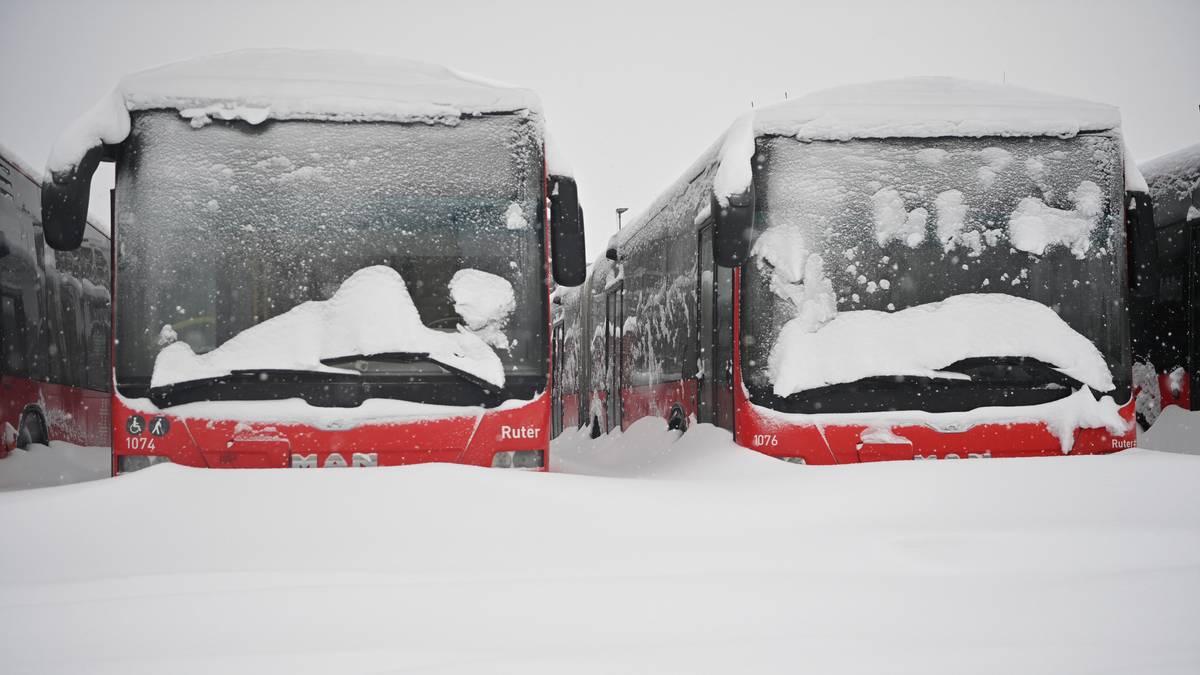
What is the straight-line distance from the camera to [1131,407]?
687 centimetres

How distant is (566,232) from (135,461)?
9.66 feet

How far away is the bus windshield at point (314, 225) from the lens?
18.7 feet

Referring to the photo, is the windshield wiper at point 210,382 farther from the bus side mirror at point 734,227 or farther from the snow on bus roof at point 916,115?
the snow on bus roof at point 916,115

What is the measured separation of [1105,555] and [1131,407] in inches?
136

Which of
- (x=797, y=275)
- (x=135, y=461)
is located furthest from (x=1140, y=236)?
(x=135, y=461)

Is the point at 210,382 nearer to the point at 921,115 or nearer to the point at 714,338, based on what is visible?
the point at 714,338

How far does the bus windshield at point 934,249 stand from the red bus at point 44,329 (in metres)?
6.61

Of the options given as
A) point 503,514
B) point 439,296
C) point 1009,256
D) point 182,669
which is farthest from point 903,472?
point 182,669

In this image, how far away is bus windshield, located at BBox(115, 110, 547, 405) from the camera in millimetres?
5711

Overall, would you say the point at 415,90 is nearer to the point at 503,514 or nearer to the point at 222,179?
the point at 222,179

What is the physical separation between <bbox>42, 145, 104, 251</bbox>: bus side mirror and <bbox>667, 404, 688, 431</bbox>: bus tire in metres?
5.03

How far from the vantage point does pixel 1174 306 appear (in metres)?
9.38

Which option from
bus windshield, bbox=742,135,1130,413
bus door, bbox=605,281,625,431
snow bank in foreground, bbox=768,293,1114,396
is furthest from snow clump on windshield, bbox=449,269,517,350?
bus door, bbox=605,281,625,431

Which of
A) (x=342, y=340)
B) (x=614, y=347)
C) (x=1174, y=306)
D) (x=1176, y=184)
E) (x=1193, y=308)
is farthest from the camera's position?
(x=614, y=347)
